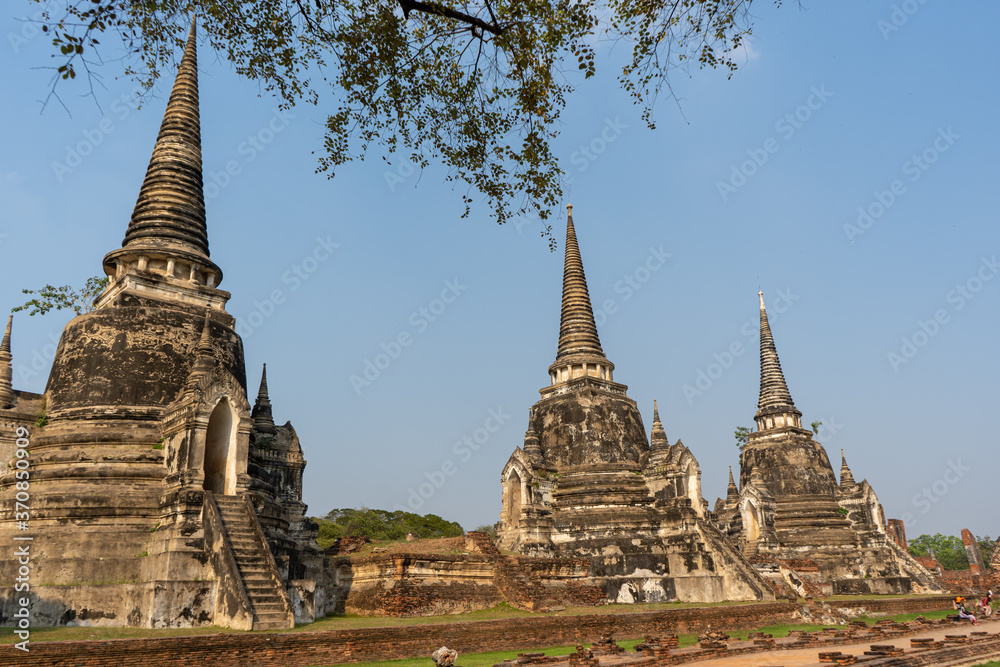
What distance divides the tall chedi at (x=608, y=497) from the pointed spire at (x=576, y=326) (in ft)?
0.17

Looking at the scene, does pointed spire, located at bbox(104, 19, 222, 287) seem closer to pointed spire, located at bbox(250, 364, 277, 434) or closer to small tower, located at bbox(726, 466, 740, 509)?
pointed spire, located at bbox(250, 364, 277, 434)

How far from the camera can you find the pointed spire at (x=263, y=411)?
2499 cm

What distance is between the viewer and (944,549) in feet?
304

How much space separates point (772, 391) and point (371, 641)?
30.5m

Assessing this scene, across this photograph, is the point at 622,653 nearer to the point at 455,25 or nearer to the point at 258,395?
the point at 455,25

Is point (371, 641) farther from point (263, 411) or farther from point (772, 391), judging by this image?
point (772, 391)

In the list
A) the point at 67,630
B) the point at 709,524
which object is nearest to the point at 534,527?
the point at 709,524

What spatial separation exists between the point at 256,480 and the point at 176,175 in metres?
9.31

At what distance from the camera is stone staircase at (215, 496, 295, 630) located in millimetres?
12930

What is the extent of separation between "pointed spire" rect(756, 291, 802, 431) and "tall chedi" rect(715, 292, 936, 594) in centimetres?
5

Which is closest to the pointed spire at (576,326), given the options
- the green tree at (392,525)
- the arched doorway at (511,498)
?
the arched doorway at (511,498)

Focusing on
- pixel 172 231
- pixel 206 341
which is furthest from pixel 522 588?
pixel 172 231

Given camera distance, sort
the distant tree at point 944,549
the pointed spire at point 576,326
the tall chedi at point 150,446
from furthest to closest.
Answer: the distant tree at point 944,549 < the pointed spire at point 576,326 < the tall chedi at point 150,446

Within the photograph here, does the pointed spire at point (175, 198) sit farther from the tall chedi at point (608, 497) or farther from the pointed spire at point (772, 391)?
the pointed spire at point (772, 391)
